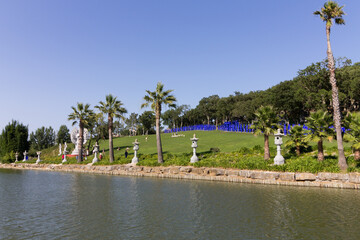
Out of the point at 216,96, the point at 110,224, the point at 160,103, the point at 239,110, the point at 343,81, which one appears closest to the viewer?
the point at 110,224

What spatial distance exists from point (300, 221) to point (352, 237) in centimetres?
218

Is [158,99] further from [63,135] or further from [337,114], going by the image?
[63,135]

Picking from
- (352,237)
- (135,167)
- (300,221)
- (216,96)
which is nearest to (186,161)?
(135,167)

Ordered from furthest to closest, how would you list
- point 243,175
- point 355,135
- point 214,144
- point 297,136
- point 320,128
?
point 214,144, point 297,136, point 243,175, point 320,128, point 355,135

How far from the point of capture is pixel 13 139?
231ft

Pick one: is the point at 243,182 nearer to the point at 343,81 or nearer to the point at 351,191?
the point at 351,191

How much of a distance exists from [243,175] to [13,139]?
66312mm

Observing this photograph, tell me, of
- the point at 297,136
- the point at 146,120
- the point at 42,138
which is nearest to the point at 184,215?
the point at 297,136

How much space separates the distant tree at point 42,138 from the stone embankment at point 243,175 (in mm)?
97026

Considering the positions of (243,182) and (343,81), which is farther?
(343,81)

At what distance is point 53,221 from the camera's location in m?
11.7

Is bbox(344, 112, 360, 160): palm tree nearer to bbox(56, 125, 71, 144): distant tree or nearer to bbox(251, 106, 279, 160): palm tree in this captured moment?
bbox(251, 106, 279, 160): palm tree

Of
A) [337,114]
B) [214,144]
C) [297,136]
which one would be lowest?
[214,144]

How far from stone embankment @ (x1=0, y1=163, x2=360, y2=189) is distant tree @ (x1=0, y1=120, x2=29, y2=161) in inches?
1707
